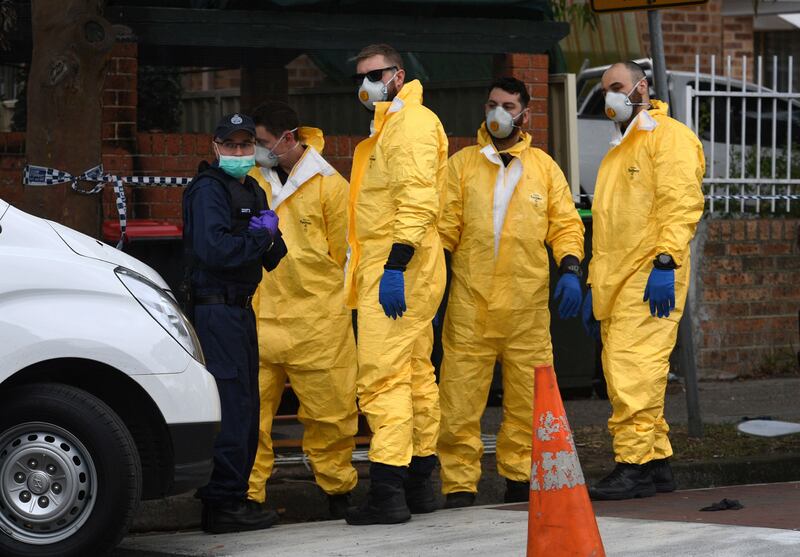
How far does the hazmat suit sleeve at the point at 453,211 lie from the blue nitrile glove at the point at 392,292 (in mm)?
917

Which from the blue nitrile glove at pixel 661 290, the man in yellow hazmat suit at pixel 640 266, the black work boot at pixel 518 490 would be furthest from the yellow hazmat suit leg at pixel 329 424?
the blue nitrile glove at pixel 661 290

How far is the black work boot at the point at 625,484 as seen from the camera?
7.23 m

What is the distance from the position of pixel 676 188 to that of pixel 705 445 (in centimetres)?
187

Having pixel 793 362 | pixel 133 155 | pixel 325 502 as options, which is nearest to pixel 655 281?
pixel 325 502

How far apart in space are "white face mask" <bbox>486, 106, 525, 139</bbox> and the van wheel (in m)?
2.55

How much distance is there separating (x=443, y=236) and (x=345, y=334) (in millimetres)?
688

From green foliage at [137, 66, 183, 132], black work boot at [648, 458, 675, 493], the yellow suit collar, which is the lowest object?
black work boot at [648, 458, 675, 493]

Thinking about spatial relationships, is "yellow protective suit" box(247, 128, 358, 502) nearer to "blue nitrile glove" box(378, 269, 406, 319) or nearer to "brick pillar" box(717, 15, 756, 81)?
"blue nitrile glove" box(378, 269, 406, 319)

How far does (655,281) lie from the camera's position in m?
7.18

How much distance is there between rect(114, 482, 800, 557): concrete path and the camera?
5754mm

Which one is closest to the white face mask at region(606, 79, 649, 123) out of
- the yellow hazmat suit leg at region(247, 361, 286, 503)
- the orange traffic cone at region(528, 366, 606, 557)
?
the yellow hazmat suit leg at region(247, 361, 286, 503)

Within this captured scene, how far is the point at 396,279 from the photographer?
21.4 ft

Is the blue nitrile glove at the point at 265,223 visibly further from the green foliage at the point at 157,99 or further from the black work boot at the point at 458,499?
the green foliage at the point at 157,99

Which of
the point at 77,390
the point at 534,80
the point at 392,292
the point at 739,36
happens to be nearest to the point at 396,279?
the point at 392,292
